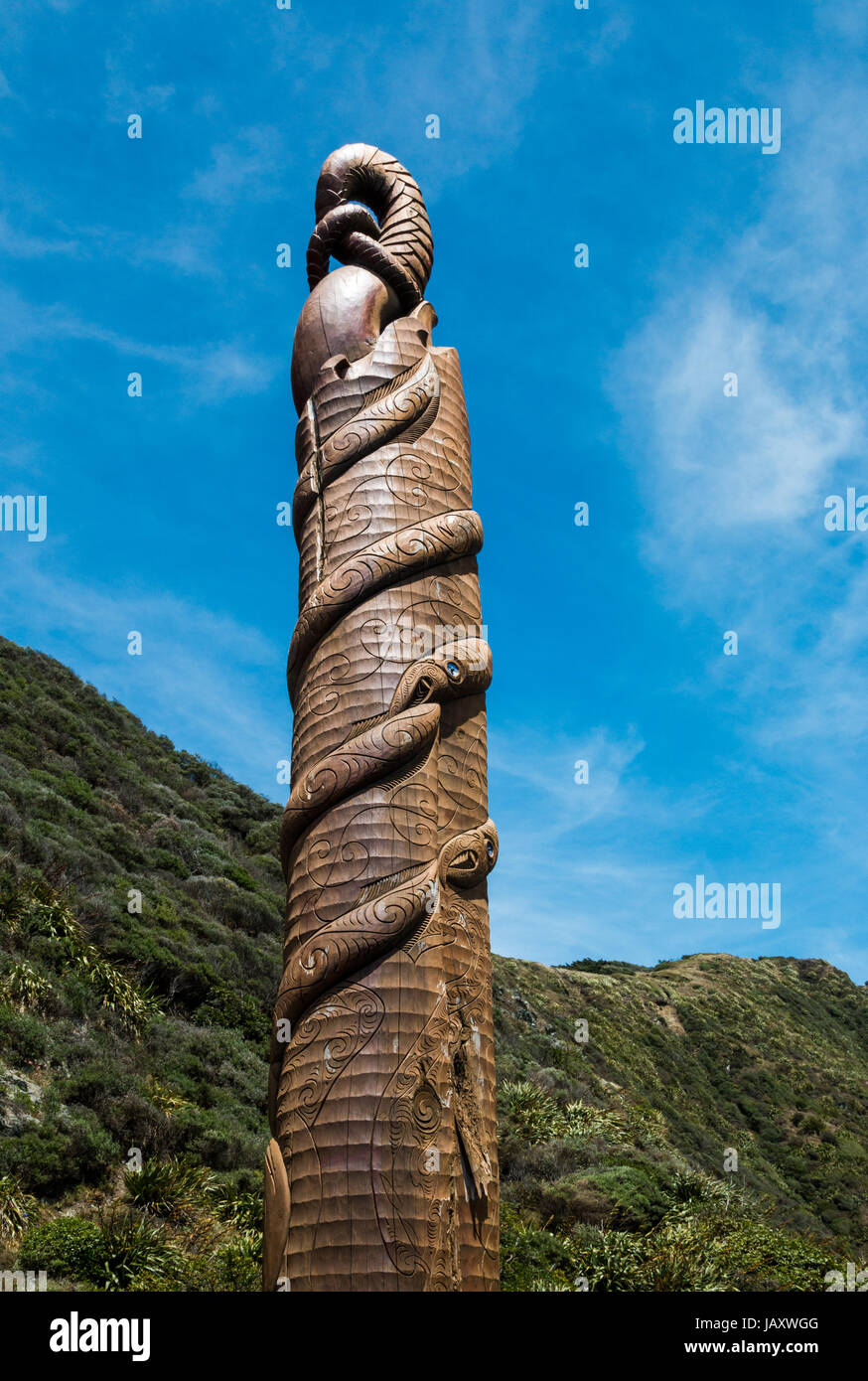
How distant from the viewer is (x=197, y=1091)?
13.6 meters

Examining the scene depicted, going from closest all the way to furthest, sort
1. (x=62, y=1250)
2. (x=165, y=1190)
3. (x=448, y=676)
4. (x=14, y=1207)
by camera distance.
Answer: (x=448, y=676), (x=62, y=1250), (x=14, y=1207), (x=165, y=1190)

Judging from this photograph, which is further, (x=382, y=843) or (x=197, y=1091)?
(x=197, y=1091)

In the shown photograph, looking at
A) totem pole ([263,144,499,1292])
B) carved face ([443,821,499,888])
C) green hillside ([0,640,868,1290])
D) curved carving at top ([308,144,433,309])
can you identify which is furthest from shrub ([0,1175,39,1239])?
curved carving at top ([308,144,433,309])

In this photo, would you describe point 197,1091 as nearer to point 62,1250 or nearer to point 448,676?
point 62,1250

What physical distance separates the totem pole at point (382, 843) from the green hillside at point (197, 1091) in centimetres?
579

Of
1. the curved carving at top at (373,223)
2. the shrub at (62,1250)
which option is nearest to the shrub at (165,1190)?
the shrub at (62,1250)

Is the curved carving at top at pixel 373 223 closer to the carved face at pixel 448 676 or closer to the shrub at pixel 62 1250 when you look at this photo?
the carved face at pixel 448 676

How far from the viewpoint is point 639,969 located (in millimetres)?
48000

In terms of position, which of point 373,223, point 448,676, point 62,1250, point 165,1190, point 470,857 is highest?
point 373,223

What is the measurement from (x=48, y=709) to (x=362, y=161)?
19698 millimetres

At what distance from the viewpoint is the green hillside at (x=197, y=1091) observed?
1073cm

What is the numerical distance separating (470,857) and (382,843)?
0.49 metres

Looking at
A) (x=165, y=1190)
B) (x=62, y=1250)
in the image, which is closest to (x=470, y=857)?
(x=62, y=1250)
